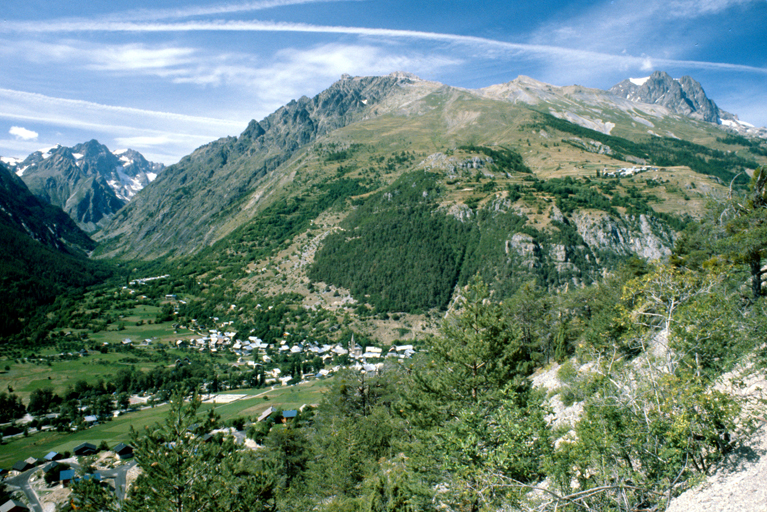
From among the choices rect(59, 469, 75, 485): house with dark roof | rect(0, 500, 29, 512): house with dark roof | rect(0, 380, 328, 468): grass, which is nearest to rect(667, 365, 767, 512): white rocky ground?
rect(0, 380, 328, 468): grass

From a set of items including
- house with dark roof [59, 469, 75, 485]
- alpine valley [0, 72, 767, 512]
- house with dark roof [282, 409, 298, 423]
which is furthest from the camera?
house with dark roof [282, 409, 298, 423]

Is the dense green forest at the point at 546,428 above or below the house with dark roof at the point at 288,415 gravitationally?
above

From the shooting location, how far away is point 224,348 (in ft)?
361

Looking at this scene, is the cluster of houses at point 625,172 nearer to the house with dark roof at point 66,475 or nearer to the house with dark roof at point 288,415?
the house with dark roof at point 288,415

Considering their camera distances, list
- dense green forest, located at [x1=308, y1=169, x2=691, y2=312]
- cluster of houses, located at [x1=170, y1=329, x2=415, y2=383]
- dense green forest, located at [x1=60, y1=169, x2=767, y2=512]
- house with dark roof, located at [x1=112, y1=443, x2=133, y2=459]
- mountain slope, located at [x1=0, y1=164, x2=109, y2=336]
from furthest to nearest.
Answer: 1. mountain slope, located at [x1=0, y1=164, x2=109, y2=336]
2. dense green forest, located at [x1=308, y1=169, x2=691, y2=312]
3. cluster of houses, located at [x1=170, y1=329, x2=415, y2=383]
4. house with dark roof, located at [x1=112, y1=443, x2=133, y2=459]
5. dense green forest, located at [x1=60, y1=169, x2=767, y2=512]

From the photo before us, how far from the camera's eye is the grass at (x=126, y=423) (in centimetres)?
5682

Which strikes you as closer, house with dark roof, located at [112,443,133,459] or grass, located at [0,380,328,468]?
house with dark roof, located at [112,443,133,459]

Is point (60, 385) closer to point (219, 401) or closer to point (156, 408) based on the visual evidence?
point (156, 408)

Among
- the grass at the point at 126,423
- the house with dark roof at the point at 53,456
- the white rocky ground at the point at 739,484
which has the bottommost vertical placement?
the grass at the point at 126,423

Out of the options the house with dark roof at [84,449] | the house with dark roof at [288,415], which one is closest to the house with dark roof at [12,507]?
the house with dark roof at [84,449]

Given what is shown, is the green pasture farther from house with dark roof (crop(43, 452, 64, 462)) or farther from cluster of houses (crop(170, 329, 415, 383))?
house with dark roof (crop(43, 452, 64, 462))

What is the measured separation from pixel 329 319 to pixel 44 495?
76.3 metres

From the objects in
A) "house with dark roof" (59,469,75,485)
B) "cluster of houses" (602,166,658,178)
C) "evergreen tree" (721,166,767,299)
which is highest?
"cluster of houses" (602,166,658,178)

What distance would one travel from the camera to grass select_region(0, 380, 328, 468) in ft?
186
